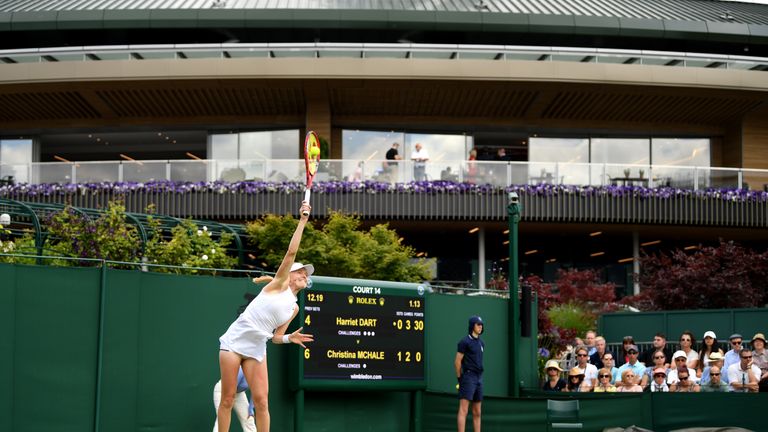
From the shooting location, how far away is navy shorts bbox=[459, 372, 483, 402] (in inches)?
613

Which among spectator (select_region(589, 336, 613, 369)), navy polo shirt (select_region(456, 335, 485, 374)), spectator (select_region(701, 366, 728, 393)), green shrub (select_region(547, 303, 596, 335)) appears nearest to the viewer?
navy polo shirt (select_region(456, 335, 485, 374))

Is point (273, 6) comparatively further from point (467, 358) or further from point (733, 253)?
point (467, 358)

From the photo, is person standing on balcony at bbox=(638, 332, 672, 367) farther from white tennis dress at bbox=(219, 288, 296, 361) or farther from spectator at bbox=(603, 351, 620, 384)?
white tennis dress at bbox=(219, 288, 296, 361)

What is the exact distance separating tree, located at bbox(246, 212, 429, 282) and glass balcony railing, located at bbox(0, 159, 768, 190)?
7432 mm

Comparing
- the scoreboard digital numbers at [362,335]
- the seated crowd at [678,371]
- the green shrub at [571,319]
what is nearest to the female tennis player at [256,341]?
the scoreboard digital numbers at [362,335]

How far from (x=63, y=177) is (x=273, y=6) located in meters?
11.1

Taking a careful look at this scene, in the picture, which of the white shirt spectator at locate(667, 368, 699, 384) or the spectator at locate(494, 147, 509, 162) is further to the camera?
the spectator at locate(494, 147, 509, 162)

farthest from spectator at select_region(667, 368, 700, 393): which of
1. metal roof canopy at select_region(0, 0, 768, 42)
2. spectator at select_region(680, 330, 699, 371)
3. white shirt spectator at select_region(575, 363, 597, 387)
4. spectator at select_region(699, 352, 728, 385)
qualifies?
metal roof canopy at select_region(0, 0, 768, 42)

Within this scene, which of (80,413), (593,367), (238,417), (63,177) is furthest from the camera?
(63,177)

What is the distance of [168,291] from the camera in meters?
13.5

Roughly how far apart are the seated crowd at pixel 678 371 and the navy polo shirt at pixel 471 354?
2.42 meters

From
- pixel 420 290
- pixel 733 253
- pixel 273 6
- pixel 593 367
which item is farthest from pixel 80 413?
pixel 273 6

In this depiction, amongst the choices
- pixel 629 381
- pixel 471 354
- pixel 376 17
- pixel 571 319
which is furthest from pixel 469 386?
pixel 376 17

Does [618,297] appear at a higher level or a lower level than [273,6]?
lower
